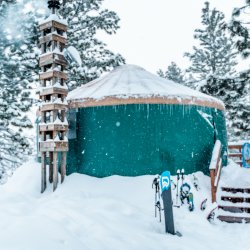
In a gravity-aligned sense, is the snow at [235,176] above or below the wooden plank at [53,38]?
below

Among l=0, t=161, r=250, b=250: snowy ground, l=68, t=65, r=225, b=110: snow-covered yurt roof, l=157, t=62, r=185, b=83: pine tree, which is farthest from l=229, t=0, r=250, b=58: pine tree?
l=157, t=62, r=185, b=83: pine tree

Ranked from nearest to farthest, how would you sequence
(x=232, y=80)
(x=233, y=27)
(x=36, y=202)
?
(x=36, y=202)
(x=233, y=27)
(x=232, y=80)

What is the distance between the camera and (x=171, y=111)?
311 inches

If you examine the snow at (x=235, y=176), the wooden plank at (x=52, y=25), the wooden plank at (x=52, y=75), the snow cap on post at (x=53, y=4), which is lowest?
the snow at (x=235, y=176)

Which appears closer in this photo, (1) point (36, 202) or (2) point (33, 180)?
(1) point (36, 202)

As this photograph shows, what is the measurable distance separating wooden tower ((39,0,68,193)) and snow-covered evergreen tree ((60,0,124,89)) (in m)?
6.27

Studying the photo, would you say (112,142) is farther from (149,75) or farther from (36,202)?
(149,75)

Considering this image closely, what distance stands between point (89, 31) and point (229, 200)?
390 inches

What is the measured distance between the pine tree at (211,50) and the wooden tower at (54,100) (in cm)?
1469

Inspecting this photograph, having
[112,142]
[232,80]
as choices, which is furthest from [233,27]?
[112,142]

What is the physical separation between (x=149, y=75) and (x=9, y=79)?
20.5 feet

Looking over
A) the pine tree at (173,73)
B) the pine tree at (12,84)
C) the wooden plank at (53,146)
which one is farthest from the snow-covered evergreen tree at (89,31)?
the pine tree at (173,73)

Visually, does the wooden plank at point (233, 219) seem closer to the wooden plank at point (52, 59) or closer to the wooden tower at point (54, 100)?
the wooden tower at point (54, 100)

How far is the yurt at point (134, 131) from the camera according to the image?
765cm
